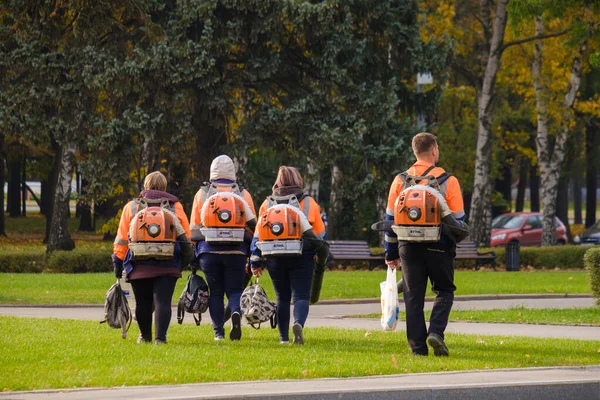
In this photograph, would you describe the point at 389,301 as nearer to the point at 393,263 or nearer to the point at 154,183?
the point at 393,263

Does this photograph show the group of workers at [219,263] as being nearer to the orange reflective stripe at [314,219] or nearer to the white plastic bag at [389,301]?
the orange reflective stripe at [314,219]

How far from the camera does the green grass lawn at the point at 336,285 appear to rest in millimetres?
21195

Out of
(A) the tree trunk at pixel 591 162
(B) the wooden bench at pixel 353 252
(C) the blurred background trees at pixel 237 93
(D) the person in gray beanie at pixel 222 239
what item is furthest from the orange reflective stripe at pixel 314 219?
(A) the tree trunk at pixel 591 162

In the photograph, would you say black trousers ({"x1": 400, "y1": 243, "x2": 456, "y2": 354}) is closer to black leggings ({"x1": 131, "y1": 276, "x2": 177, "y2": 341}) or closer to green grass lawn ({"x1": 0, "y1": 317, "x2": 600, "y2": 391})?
green grass lawn ({"x1": 0, "y1": 317, "x2": 600, "y2": 391})

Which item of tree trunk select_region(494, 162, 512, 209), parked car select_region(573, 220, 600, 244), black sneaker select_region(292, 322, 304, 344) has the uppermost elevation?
tree trunk select_region(494, 162, 512, 209)

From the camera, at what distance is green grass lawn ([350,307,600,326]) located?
1652cm

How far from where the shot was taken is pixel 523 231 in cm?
4725

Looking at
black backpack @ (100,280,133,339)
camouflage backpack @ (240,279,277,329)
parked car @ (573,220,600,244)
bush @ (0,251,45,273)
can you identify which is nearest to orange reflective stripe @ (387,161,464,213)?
camouflage backpack @ (240,279,277,329)

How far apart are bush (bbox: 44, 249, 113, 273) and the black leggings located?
1743 cm

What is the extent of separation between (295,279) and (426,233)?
1947 millimetres

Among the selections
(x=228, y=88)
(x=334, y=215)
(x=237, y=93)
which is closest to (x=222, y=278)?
(x=228, y=88)

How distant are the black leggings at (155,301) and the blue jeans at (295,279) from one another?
99 cm

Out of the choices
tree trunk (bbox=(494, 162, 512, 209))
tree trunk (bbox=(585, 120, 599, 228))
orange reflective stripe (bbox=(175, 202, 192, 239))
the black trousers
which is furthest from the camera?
tree trunk (bbox=(494, 162, 512, 209))

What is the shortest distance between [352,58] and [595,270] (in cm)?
1692
